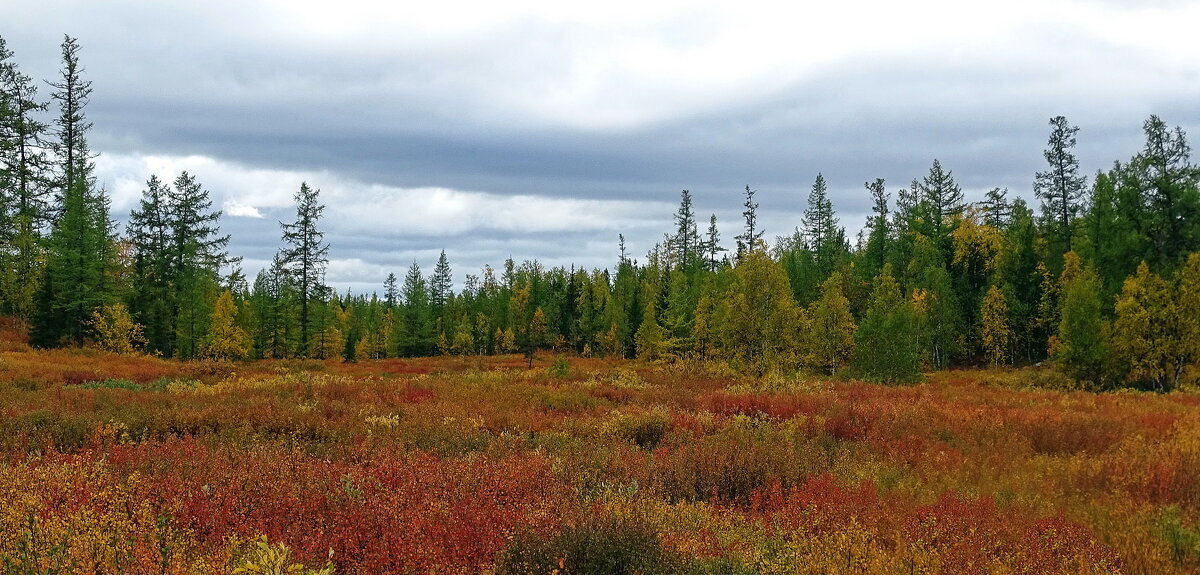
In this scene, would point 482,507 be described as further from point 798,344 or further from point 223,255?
point 223,255

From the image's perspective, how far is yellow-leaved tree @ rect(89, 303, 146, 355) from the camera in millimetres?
35281

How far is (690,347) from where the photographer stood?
4684 centimetres

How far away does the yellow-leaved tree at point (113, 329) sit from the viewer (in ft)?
116

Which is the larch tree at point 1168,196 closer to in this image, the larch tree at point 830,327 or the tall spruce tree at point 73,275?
the larch tree at point 830,327

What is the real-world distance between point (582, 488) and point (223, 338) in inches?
1934

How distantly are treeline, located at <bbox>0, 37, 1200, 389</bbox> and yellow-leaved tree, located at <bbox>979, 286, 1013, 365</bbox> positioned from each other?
131mm

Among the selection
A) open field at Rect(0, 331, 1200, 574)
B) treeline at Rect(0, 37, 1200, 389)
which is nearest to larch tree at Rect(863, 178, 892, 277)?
treeline at Rect(0, 37, 1200, 389)

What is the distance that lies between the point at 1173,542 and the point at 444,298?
304ft

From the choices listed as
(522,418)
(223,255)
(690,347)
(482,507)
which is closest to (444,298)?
(223,255)

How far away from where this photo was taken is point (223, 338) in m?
46.7

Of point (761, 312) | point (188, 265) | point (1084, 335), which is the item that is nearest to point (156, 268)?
point (188, 265)

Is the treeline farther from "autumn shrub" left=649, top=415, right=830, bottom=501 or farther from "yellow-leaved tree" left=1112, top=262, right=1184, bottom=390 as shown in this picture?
"autumn shrub" left=649, top=415, right=830, bottom=501

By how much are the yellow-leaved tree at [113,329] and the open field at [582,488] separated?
26.3 metres

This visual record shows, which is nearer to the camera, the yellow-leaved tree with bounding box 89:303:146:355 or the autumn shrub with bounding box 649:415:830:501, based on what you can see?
the autumn shrub with bounding box 649:415:830:501
